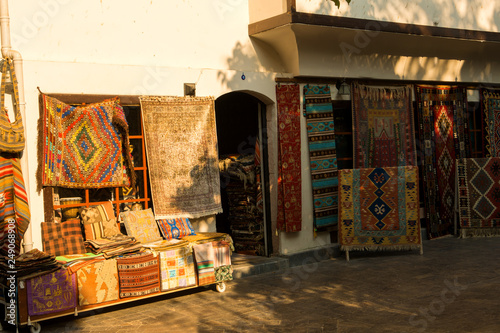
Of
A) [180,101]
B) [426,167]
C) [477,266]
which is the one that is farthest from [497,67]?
[180,101]

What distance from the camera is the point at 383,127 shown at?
10.1m

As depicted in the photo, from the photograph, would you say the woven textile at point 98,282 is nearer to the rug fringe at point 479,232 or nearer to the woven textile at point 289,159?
the woven textile at point 289,159

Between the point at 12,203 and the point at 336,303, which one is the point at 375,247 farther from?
the point at 12,203

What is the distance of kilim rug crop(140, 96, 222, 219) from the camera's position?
25.1 ft

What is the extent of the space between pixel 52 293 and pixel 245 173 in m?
4.12

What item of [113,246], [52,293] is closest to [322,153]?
[113,246]

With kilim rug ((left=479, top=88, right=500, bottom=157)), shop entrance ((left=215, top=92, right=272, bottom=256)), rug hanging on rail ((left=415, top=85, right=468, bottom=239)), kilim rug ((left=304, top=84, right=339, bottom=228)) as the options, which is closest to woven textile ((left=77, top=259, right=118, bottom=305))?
shop entrance ((left=215, top=92, right=272, bottom=256))

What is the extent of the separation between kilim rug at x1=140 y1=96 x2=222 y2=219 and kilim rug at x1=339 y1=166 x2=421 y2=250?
2178 mm

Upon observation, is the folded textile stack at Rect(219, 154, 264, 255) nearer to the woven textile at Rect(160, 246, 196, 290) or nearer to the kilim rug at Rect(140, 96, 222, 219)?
the kilim rug at Rect(140, 96, 222, 219)

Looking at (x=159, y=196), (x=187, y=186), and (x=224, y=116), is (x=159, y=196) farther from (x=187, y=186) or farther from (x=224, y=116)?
(x=224, y=116)

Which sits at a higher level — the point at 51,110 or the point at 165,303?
the point at 51,110

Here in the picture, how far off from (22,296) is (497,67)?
9982 mm

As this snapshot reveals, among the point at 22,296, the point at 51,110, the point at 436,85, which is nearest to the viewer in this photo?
the point at 22,296

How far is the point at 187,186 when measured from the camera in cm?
791
